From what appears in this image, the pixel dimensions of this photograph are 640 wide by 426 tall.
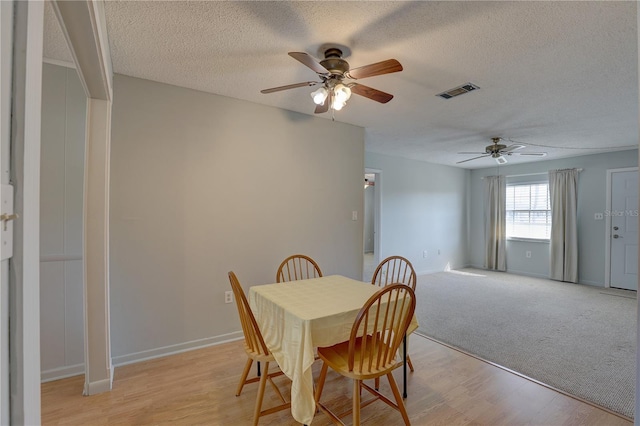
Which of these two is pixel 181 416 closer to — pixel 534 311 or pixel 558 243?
pixel 534 311

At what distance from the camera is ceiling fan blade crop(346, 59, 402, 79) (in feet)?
5.70

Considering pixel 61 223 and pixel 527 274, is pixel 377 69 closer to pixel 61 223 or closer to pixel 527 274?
pixel 61 223

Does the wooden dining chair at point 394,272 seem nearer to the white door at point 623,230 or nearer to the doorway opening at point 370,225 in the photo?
the doorway opening at point 370,225

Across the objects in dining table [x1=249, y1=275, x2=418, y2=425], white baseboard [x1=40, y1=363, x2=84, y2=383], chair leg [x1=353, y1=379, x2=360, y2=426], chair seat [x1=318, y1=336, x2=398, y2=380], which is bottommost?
white baseboard [x1=40, y1=363, x2=84, y2=383]

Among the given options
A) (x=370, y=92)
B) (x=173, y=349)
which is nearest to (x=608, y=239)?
(x=370, y=92)

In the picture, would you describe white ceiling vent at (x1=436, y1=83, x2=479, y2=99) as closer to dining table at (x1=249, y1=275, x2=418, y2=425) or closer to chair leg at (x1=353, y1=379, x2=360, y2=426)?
dining table at (x1=249, y1=275, x2=418, y2=425)

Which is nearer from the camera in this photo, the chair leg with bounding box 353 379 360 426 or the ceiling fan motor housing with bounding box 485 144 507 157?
the chair leg with bounding box 353 379 360 426

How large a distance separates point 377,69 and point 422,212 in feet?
16.0

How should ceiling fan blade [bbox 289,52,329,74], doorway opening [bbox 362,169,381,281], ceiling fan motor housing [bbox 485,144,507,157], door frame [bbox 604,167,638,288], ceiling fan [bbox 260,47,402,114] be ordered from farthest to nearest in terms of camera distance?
doorway opening [bbox 362,169,381,281] → door frame [bbox 604,167,638,288] → ceiling fan motor housing [bbox 485,144,507,157] → ceiling fan [bbox 260,47,402,114] → ceiling fan blade [bbox 289,52,329,74]

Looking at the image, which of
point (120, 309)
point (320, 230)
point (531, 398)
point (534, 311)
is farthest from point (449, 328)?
point (120, 309)

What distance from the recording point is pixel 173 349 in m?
2.67

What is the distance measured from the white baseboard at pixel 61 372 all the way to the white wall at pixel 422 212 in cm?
448

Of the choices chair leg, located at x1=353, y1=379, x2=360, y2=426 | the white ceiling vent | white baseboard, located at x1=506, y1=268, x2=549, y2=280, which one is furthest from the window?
chair leg, located at x1=353, y1=379, x2=360, y2=426

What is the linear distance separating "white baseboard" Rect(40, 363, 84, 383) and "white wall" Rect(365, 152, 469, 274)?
14.7 ft
